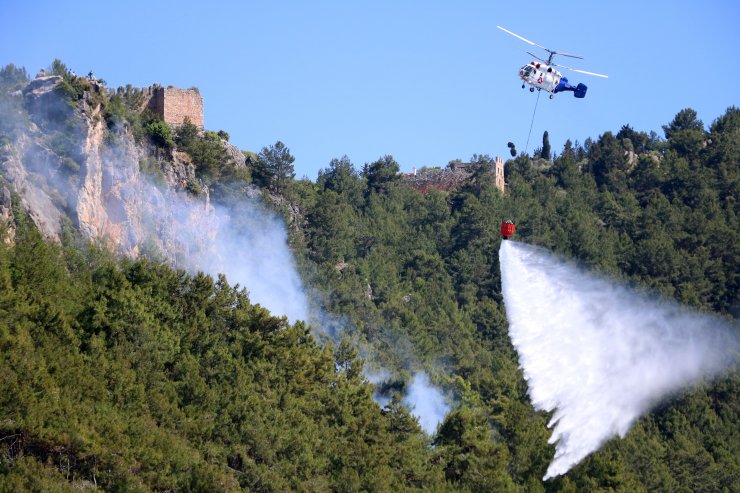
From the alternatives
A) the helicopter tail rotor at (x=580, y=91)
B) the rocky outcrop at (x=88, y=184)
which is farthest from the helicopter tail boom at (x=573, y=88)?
the rocky outcrop at (x=88, y=184)

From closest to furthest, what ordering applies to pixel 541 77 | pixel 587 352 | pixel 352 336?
1. pixel 541 77
2. pixel 587 352
3. pixel 352 336

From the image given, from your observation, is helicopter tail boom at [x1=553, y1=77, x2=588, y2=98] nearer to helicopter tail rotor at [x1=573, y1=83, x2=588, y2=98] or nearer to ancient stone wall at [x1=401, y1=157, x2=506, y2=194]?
helicopter tail rotor at [x1=573, y1=83, x2=588, y2=98]

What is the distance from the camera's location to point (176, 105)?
277ft

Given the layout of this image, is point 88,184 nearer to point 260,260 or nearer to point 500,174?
point 260,260

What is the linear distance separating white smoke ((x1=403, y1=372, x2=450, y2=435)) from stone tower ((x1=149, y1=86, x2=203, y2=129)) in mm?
16563

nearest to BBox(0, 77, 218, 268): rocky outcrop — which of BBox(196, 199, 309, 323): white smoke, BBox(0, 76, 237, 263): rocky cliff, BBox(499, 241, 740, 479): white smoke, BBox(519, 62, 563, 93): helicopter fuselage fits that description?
BBox(0, 76, 237, 263): rocky cliff

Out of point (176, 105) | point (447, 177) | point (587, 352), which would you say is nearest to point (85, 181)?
point (176, 105)

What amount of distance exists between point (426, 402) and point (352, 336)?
572 centimetres

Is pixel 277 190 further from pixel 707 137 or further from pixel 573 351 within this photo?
pixel 707 137

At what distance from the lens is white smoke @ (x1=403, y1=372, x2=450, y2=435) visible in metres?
78.1

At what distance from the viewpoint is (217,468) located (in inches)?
2127

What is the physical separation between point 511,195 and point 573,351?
40030 mm

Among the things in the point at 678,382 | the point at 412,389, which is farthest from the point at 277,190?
the point at 678,382

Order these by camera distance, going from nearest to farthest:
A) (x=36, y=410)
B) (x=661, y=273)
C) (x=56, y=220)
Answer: (x=36, y=410) → (x=56, y=220) → (x=661, y=273)
